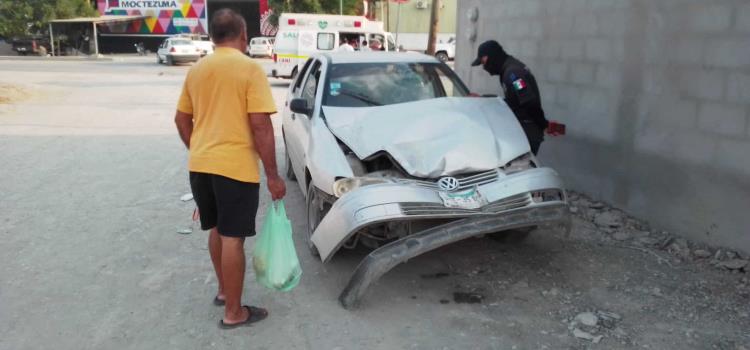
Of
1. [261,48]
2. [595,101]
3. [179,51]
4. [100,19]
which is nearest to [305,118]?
[595,101]

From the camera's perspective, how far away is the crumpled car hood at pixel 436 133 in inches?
169

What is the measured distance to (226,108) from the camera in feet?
11.0

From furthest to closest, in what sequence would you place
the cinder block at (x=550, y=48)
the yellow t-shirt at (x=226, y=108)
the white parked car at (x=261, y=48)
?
the white parked car at (x=261, y=48) < the cinder block at (x=550, y=48) < the yellow t-shirt at (x=226, y=108)

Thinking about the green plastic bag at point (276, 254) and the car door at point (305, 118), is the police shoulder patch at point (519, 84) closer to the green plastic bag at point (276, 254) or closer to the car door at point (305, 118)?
the car door at point (305, 118)

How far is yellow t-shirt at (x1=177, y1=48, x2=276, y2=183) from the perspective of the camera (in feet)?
10.9

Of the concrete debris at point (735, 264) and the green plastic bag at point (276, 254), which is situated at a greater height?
the green plastic bag at point (276, 254)

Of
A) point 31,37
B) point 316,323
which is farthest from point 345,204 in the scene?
point 31,37

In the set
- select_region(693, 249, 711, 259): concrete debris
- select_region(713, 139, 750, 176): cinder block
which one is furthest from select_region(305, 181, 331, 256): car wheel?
select_region(713, 139, 750, 176): cinder block

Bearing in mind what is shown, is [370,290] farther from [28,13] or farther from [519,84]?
[28,13]

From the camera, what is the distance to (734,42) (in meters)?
4.54

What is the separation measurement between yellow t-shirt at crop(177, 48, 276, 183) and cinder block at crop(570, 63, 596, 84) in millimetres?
3973

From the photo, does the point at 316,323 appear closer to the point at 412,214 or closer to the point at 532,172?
the point at 412,214

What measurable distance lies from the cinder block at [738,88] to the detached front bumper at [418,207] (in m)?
1.56

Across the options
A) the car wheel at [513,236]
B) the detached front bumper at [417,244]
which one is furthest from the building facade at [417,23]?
the detached front bumper at [417,244]
